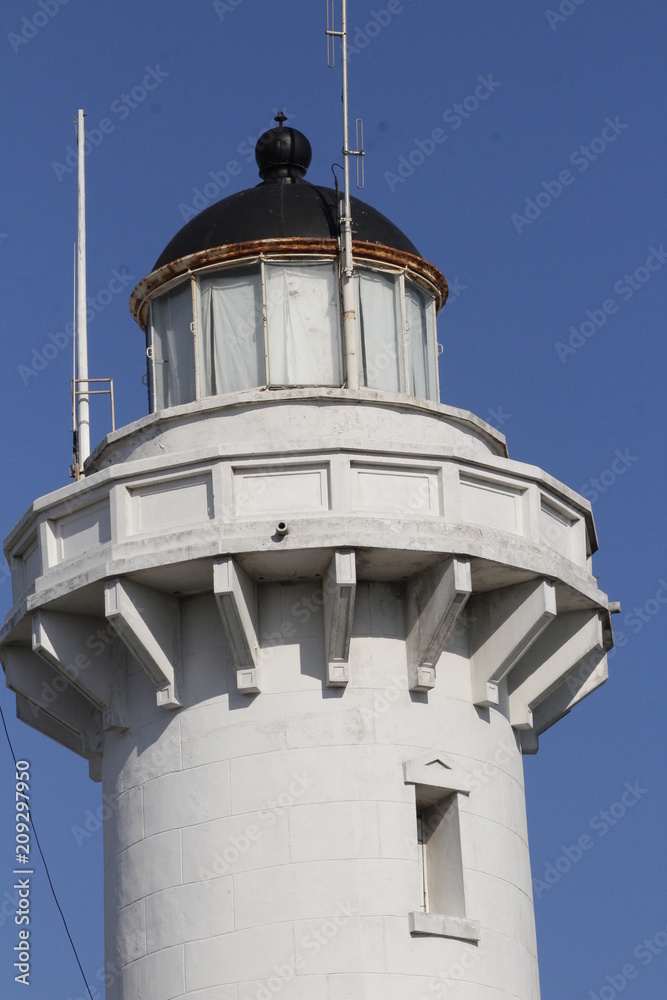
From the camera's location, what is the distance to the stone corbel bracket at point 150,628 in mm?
24922

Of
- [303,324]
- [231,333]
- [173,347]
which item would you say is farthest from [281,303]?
[173,347]

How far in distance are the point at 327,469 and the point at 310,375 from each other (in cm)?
212

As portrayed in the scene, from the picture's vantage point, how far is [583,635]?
26906mm

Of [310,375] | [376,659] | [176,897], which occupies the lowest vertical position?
[176,897]

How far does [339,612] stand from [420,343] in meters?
4.46

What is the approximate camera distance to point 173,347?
27.4 metres

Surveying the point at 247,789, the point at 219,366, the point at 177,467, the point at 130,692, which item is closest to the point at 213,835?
the point at 247,789

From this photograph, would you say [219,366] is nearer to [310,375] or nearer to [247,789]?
[310,375]

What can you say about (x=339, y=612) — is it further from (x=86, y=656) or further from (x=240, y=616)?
(x=86, y=656)

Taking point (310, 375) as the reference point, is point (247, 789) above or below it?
below

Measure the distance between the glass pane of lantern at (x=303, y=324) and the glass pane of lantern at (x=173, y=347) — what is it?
1063 mm

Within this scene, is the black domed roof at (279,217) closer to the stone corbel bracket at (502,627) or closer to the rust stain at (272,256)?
the rust stain at (272,256)

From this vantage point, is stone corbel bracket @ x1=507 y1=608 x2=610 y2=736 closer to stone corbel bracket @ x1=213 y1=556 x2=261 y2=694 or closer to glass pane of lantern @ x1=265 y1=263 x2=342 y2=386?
stone corbel bracket @ x1=213 y1=556 x2=261 y2=694

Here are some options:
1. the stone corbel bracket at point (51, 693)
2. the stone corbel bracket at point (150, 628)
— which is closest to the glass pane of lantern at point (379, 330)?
the stone corbel bracket at point (150, 628)
